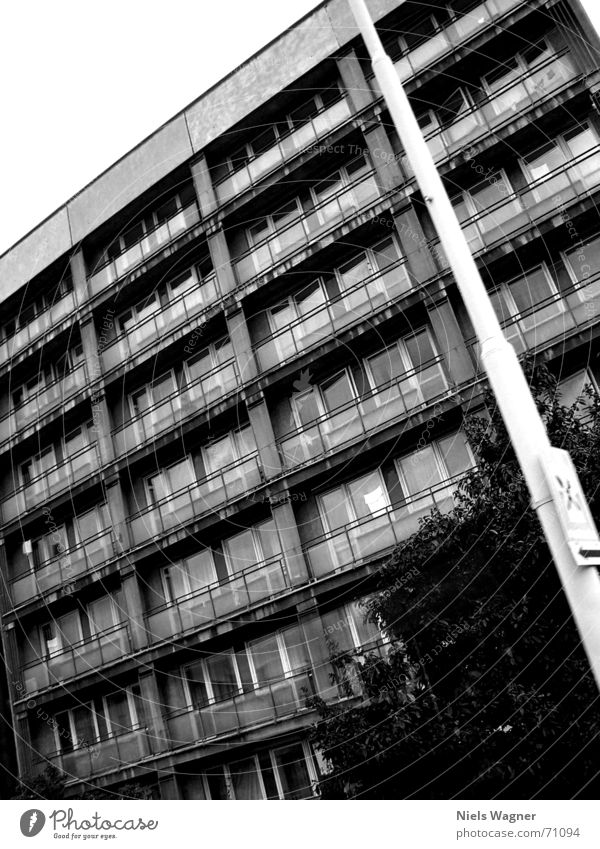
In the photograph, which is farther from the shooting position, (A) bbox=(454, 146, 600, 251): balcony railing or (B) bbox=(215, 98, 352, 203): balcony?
(B) bbox=(215, 98, 352, 203): balcony

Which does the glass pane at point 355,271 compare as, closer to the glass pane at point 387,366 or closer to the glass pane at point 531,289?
the glass pane at point 387,366

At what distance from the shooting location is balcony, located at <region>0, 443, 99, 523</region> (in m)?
25.2

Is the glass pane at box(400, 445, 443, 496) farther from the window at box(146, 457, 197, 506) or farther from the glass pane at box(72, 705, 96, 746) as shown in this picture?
the glass pane at box(72, 705, 96, 746)

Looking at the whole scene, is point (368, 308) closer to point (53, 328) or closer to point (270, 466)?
point (270, 466)

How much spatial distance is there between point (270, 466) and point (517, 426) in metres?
15.6

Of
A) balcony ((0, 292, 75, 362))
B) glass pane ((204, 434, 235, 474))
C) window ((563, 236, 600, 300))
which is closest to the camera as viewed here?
window ((563, 236, 600, 300))

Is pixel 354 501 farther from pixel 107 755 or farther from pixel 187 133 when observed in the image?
pixel 187 133

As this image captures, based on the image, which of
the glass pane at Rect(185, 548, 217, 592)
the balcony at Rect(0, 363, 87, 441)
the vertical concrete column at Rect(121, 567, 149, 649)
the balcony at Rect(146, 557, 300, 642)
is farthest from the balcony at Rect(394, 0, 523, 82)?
the vertical concrete column at Rect(121, 567, 149, 649)

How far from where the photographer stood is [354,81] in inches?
857

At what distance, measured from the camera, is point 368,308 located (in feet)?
67.6

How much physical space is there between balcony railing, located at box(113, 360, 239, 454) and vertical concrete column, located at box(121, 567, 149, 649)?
3.72 metres

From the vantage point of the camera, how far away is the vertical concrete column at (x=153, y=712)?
20.9m

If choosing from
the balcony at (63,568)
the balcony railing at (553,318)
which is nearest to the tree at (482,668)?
the balcony railing at (553,318)

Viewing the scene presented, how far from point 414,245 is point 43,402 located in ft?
44.9
